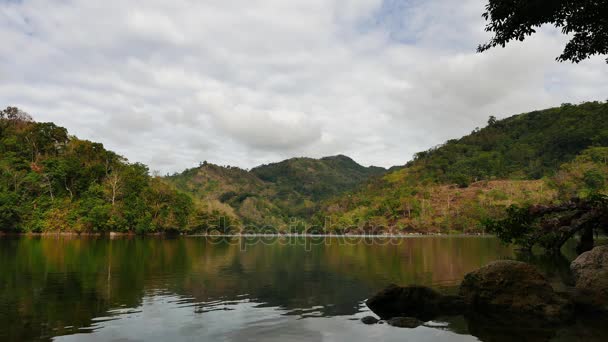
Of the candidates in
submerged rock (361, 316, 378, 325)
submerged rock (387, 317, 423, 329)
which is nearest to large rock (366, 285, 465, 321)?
submerged rock (361, 316, 378, 325)

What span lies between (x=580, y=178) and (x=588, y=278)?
135 m

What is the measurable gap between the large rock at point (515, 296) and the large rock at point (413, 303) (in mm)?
817

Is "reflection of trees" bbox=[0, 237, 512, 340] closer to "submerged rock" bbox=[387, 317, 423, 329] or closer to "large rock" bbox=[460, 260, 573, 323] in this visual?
"submerged rock" bbox=[387, 317, 423, 329]

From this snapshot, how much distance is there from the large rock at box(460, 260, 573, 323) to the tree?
9.02 m

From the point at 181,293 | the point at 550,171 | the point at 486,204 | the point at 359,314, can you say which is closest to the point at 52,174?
the point at 181,293

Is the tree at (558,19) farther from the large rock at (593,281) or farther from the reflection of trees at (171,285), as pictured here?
the reflection of trees at (171,285)

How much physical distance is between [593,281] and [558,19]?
10.7 m

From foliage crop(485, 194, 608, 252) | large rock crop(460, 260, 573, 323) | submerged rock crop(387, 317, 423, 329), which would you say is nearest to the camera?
submerged rock crop(387, 317, 423, 329)

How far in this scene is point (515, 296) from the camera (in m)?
16.0

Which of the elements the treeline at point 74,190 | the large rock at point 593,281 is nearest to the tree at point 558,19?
the large rock at point 593,281

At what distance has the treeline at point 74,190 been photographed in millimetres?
94750

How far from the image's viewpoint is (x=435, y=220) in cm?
14475

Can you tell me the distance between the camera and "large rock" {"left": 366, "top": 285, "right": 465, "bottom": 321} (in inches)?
643

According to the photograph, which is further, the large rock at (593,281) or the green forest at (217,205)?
the green forest at (217,205)
